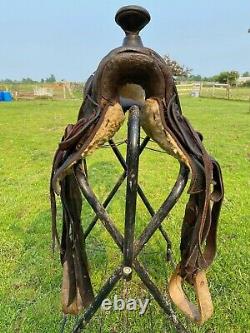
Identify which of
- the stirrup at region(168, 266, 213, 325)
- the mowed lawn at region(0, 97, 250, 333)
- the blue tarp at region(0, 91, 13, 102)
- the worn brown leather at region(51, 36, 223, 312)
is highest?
the worn brown leather at region(51, 36, 223, 312)

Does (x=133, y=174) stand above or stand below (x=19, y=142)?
above

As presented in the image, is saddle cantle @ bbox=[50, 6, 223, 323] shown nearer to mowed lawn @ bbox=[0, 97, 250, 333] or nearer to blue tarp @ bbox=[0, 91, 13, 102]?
mowed lawn @ bbox=[0, 97, 250, 333]

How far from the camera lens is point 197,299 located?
1.06m

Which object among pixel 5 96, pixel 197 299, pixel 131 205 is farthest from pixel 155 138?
pixel 5 96

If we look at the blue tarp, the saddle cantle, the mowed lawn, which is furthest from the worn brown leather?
the blue tarp

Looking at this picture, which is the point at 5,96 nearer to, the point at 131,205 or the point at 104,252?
the point at 104,252

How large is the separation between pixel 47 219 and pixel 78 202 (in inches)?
71.0

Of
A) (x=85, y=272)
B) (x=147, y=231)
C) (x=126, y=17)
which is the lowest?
(x=85, y=272)

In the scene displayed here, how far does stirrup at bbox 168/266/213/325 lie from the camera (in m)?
1.05

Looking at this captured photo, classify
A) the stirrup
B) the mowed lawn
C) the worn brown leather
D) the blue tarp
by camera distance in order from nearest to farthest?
the worn brown leather, the stirrup, the mowed lawn, the blue tarp

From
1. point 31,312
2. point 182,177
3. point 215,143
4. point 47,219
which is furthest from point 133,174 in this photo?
point 215,143

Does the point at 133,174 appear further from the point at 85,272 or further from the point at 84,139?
the point at 85,272

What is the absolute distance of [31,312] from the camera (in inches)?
68.4

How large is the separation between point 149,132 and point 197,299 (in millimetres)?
525
